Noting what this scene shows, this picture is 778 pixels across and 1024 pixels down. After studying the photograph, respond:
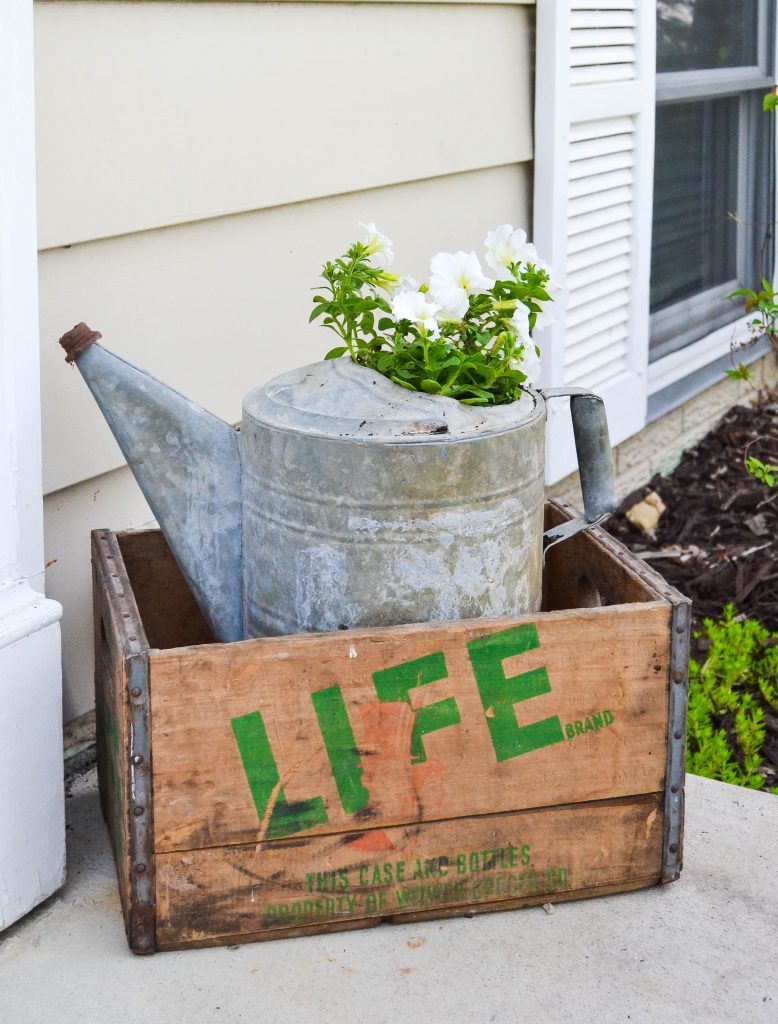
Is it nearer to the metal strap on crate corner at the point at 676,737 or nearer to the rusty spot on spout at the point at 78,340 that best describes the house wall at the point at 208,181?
the rusty spot on spout at the point at 78,340

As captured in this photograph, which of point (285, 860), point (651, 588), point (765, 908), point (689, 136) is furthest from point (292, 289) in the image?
point (689, 136)

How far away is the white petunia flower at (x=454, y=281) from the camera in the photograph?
165 centimetres

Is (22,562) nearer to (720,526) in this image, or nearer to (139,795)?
(139,795)

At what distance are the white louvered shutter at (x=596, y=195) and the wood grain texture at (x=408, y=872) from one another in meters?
1.28

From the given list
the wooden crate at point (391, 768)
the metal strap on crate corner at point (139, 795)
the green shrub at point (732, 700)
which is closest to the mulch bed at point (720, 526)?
the green shrub at point (732, 700)

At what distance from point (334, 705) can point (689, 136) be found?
265 cm

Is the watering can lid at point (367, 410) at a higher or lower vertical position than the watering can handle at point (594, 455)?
higher

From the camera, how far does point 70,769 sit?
2045 millimetres

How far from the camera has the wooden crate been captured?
4.99 ft

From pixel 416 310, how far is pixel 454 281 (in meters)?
0.08

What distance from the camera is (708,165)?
149 inches

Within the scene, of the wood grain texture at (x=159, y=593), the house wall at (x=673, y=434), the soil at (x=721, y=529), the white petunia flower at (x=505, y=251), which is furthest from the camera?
the house wall at (x=673, y=434)

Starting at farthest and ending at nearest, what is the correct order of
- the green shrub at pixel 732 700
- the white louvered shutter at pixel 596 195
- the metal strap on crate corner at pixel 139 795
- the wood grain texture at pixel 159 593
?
the white louvered shutter at pixel 596 195
the green shrub at pixel 732 700
the wood grain texture at pixel 159 593
the metal strap on crate corner at pixel 139 795

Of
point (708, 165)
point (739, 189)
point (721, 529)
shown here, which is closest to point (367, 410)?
point (721, 529)
